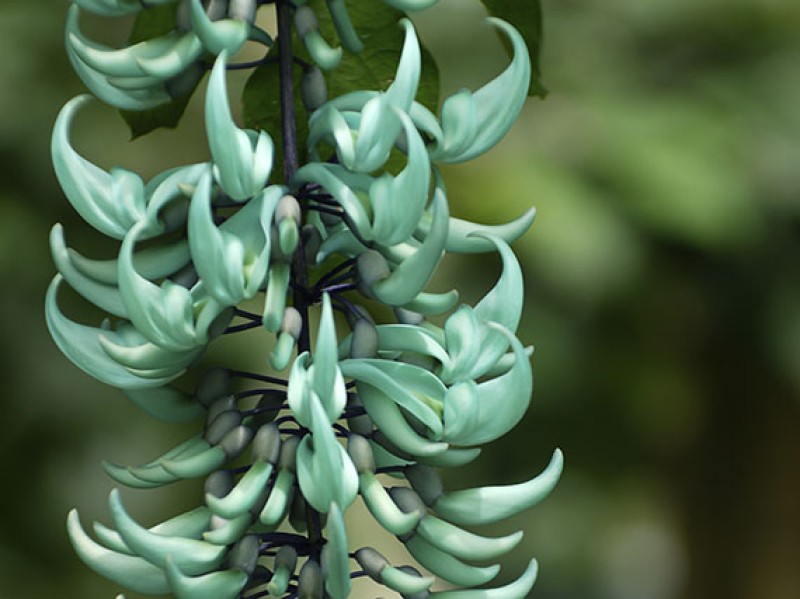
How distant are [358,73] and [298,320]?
0.34 m

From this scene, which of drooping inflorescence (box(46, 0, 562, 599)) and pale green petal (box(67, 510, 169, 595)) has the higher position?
drooping inflorescence (box(46, 0, 562, 599))

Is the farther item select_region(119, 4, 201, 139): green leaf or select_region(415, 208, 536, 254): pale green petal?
select_region(119, 4, 201, 139): green leaf

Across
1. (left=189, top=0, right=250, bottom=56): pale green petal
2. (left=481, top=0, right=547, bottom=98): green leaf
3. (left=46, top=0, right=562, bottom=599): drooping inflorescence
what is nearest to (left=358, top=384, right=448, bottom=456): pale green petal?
(left=46, top=0, right=562, bottom=599): drooping inflorescence

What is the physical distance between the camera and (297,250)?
935 mm

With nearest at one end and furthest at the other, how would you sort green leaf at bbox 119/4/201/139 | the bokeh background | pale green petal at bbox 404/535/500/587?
1. pale green petal at bbox 404/535/500/587
2. green leaf at bbox 119/4/201/139
3. the bokeh background

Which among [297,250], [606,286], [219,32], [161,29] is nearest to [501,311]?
[297,250]

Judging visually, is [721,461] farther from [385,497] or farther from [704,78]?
[385,497]

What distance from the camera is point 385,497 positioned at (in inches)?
36.0

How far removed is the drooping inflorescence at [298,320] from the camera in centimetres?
87

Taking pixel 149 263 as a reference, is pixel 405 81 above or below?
above

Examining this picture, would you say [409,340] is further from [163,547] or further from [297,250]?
[163,547]

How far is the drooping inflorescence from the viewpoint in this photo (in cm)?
87

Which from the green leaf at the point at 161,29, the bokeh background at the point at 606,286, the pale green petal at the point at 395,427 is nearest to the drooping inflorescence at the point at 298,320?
the pale green petal at the point at 395,427

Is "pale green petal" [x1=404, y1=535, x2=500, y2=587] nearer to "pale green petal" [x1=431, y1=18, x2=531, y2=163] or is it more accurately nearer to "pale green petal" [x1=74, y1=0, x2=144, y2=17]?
"pale green petal" [x1=431, y1=18, x2=531, y2=163]
